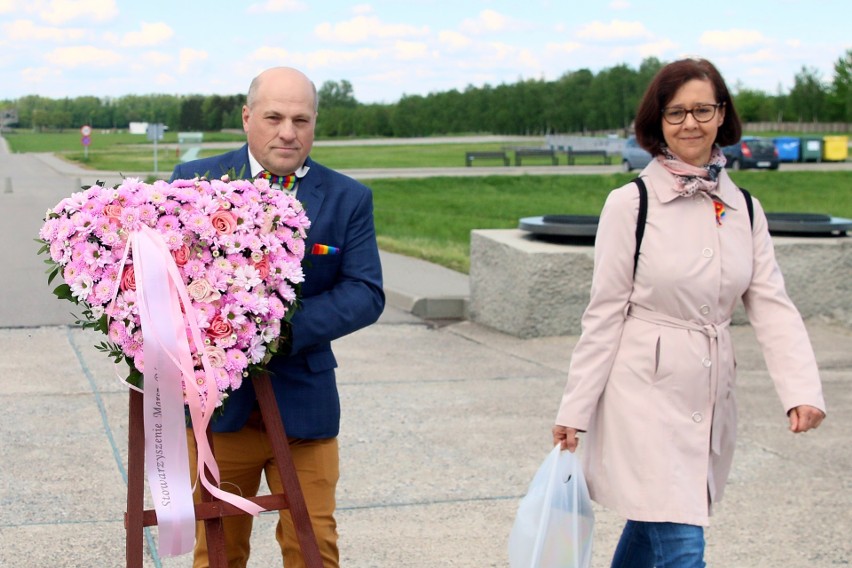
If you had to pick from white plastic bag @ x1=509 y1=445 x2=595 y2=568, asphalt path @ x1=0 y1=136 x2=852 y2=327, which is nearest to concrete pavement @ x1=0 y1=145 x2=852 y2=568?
asphalt path @ x1=0 y1=136 x2=852 y2=327

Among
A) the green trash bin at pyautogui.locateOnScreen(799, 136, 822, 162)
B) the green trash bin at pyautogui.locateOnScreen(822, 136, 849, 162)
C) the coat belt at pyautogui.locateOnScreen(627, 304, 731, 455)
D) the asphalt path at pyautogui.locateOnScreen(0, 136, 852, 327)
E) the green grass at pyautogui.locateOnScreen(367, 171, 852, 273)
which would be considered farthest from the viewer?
the green trash bin at pyautogui.locateOnScreen(822, 136, 849, 162)

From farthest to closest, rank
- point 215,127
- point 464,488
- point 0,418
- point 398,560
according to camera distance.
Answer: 1. point 215,127
2. point 0,418
3. point 464,488
4. point 398,560

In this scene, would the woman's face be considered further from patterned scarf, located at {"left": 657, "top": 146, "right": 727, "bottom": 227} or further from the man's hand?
the man's hand

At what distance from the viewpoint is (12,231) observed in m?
16.6

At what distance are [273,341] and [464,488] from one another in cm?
267

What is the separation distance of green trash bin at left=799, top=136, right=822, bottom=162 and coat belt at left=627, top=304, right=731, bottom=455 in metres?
41.1

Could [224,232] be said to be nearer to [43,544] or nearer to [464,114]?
[43,544]

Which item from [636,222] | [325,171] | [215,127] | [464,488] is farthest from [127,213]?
[215,127]

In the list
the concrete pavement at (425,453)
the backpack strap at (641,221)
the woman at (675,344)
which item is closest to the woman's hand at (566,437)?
the woman at (675,344)

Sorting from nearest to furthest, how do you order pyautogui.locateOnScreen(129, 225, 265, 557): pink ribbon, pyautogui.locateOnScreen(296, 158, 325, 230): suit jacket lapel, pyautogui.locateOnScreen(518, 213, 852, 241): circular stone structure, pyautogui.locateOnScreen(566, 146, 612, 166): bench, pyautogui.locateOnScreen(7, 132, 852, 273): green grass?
pyautogui.locateOnScreen(129, 225, 265, 557): pink ribbon → pyautogui.locateOnScreen(296, 158, 325, 230): suit jacket lapel → pyautogui.locateOnScreen(518, 213, 852, 241): circular stone structure → pyautogui.locateOnScreen(7, 132, 852, 273): green grass → pyautogui.locateOnScreen(566, 146, 612, 166): bench

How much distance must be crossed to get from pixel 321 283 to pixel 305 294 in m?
0.05

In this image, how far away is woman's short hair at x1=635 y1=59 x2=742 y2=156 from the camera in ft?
11.4

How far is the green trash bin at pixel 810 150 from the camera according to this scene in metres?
42.4

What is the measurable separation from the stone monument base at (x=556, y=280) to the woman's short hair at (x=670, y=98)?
548cm
